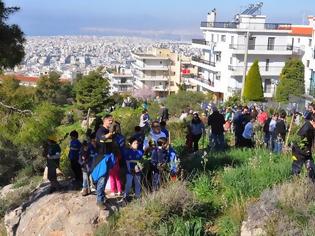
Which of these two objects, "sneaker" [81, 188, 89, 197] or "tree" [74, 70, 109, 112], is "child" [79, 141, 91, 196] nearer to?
"sneaker" [81, 188, 89, 197]

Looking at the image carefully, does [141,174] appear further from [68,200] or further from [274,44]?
[274,44]

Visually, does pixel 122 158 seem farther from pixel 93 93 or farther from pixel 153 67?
pixel 153 67

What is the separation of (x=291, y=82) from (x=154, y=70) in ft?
180

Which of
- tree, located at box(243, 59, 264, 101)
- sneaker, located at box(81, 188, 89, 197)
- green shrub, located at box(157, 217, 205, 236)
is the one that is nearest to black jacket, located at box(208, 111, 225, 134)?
sneaker, located at box(81, 188, 89, 197)

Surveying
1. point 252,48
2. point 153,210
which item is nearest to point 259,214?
point 153,210

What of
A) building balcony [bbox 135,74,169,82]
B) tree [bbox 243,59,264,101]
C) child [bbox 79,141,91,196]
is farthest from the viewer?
building balcony [bbox 135,74,169,82]

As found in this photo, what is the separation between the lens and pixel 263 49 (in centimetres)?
5938

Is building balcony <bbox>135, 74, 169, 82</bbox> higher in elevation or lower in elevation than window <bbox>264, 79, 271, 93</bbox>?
lower

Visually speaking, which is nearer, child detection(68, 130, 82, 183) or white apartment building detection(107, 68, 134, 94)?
→ child detection(68, 130, 82, 183)

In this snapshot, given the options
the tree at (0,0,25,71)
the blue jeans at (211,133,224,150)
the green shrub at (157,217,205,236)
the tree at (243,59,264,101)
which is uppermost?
the tree at (0,0,25,71)

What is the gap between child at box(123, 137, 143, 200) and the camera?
9.88 metres

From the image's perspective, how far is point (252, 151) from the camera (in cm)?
1298

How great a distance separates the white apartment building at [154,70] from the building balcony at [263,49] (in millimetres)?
40314

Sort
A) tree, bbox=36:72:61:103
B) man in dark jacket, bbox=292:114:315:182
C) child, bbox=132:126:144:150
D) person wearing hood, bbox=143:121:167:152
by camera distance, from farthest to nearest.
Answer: tree, bbox=36:72:61:103 < person wearing hood, bbox=143:121:167:152 < child, bbox=132:126:144:150 < man in dark jacket, bbox=292:114:315:182
